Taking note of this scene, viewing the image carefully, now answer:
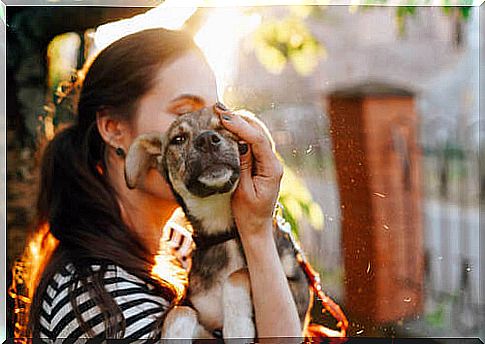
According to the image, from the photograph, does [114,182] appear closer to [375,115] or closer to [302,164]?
[302,164]

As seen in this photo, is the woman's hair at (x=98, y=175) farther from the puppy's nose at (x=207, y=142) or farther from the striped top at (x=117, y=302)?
the puppy's nose at (x=207, y=142)

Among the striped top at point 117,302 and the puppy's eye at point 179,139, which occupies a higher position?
the puppy's eye at point 179,139

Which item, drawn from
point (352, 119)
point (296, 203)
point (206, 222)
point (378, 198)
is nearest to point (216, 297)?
point (206, 222)

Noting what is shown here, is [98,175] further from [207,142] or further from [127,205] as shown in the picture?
[207,142]

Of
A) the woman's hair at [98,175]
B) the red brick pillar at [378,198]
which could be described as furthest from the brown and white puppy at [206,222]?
the red brick pillar at [378,198]

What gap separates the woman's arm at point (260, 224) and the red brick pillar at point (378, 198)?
265mm

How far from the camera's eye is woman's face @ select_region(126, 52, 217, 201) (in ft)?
8.91

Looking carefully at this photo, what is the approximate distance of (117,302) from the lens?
2686 mm

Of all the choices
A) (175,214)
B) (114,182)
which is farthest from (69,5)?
(175,214)

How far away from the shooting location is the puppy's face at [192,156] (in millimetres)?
2664

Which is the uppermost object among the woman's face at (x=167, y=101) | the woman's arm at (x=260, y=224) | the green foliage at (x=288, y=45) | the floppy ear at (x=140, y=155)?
the green foliage at (x=288, y=45)

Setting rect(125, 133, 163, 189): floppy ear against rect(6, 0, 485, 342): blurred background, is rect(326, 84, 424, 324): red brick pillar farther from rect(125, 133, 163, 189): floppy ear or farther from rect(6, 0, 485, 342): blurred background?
rect(125, 133, 163, 189): floppy ear

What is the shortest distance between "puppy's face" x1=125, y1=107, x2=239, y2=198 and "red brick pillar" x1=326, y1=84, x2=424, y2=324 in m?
0.43

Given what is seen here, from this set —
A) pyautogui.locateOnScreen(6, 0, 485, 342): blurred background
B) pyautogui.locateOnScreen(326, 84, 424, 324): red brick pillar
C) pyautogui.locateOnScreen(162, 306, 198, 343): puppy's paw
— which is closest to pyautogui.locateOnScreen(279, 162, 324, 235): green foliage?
pyautogui.locateOnScreen(6, 0, 485, 342): blurred background
